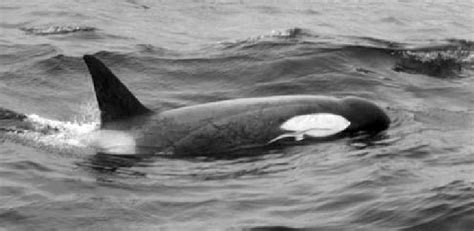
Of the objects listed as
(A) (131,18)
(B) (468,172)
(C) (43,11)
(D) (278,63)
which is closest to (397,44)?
(D) (278,63)

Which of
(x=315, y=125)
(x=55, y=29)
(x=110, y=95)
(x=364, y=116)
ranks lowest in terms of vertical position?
(x=315, y=125)

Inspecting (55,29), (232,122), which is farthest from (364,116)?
(55,29)

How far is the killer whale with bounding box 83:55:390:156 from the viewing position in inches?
537

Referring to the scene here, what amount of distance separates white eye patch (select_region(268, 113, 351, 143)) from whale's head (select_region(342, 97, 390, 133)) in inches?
4.1

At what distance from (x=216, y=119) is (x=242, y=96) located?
3.52 metres

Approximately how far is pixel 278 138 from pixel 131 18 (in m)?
12.2

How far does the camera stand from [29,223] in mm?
10414

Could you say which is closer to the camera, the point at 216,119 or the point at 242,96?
the point at 216,119

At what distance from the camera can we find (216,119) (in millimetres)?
14016

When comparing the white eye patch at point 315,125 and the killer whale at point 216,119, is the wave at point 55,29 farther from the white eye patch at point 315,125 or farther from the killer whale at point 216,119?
the white eye patch at point 315,125

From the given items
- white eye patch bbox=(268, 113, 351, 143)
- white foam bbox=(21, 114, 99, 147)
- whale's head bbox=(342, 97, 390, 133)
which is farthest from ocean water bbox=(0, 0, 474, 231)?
white eye patch bbox=(268, 113, 351, 143)

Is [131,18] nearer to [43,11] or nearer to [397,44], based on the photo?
[43,11]

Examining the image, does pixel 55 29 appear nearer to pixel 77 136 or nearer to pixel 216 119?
pixel 77 136

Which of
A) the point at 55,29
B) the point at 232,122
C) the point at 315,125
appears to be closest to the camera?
the point at 232,122
